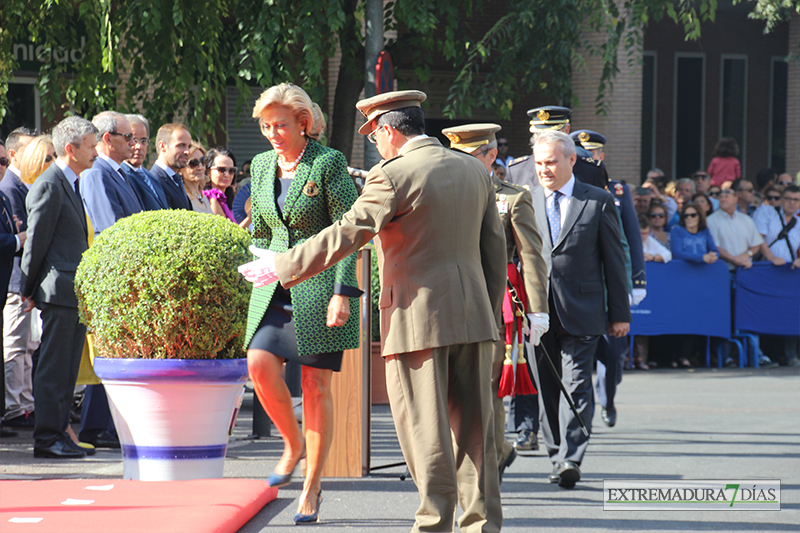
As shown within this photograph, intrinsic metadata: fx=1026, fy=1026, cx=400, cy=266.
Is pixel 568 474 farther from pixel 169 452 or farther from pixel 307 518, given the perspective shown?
pixel 169 452

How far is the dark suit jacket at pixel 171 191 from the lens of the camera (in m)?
7.64

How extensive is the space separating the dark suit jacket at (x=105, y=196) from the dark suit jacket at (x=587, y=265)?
2.79 m

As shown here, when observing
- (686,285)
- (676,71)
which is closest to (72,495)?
(686,285)

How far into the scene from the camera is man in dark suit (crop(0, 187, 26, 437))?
733 cm

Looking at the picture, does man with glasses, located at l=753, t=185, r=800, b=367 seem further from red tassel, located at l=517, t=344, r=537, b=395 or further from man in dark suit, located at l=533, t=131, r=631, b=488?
red tassel, located at l=517, t=344, r=537, b=395

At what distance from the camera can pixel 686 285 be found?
1258 cm

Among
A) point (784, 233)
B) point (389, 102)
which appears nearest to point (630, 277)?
point (389, 102)

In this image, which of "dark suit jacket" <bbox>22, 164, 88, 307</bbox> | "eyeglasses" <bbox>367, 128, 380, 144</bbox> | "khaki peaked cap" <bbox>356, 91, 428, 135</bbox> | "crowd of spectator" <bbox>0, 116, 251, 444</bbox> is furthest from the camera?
"crowd of spectator" <bbox>0, 116, 251, 444</bbox>

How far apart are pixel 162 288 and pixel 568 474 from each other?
8.40 feet

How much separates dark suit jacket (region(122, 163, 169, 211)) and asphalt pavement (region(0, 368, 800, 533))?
1744 mm

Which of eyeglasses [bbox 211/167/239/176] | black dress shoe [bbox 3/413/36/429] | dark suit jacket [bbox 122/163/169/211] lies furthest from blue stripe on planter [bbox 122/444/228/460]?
eyeglasses [bbox 211/167/239/176]

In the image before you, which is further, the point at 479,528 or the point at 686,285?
the point at 686,285

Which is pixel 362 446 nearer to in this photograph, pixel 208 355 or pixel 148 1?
pixel 208 355

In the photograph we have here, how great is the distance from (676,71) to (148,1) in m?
15.8
